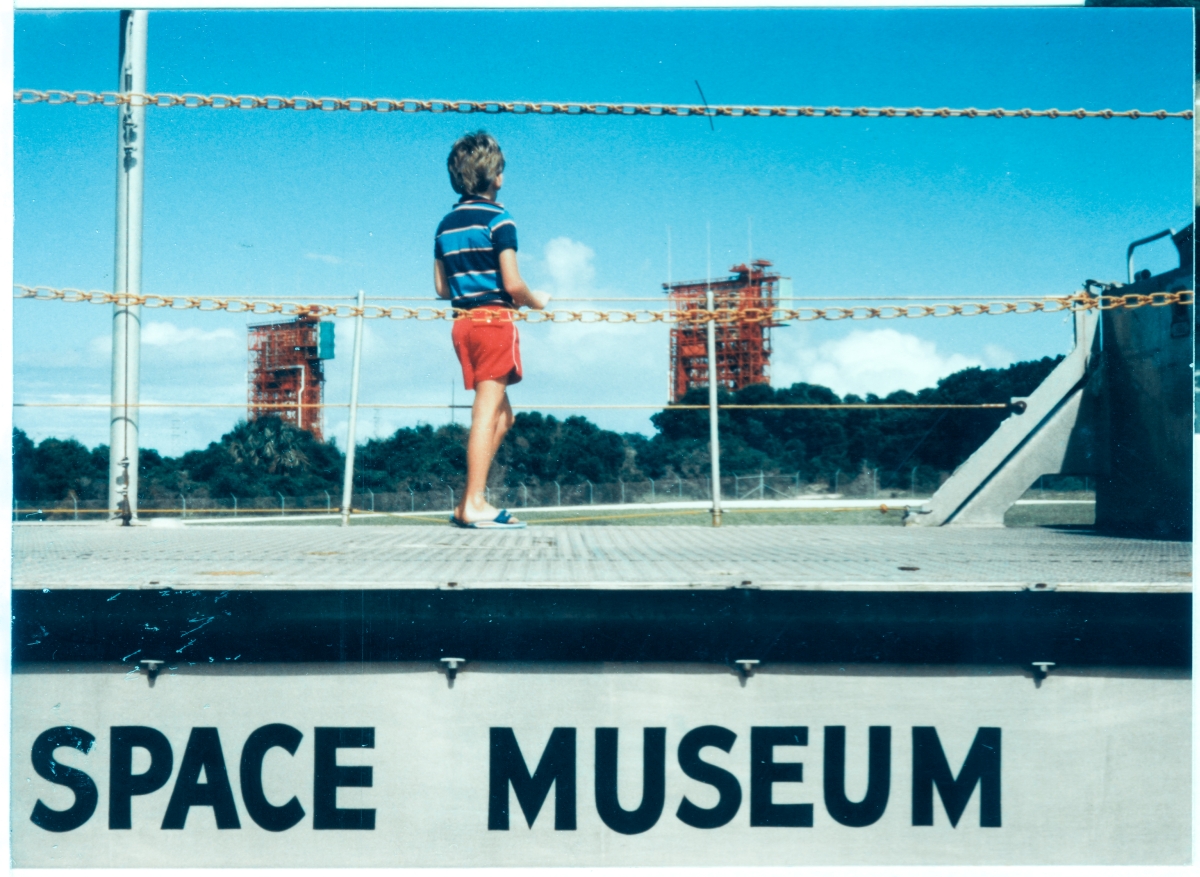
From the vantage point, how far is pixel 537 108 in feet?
10.2

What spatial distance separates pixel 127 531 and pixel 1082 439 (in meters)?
3.54

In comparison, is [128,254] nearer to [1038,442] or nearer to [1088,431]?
[1038,442]

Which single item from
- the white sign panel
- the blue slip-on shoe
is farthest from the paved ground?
the white sign panel

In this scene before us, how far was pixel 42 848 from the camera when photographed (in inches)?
85.8

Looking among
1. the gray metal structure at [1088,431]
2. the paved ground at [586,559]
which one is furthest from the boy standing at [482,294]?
the gray metal structure at [1088,431]

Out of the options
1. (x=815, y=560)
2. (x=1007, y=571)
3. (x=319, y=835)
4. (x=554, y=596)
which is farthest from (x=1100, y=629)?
(x=319, y=835)

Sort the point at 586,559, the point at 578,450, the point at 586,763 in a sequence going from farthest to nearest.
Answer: the point at 578,450 < the point at 586,559 < the point at 586,763

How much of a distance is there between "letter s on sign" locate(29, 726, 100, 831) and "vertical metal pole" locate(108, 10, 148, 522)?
1.35 meters

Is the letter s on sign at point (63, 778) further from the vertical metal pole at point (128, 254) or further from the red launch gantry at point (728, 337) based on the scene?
the red launch gantry at point (728, 337)

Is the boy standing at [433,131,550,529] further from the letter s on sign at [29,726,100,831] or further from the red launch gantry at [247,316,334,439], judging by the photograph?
the letter s on sign at [29,726,100,831]

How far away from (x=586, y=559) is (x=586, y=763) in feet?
1.80

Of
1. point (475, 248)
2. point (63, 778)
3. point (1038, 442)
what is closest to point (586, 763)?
point (63, 778)

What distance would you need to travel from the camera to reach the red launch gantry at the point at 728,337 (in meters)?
3.41

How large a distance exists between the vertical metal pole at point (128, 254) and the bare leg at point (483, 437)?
1164 mm
